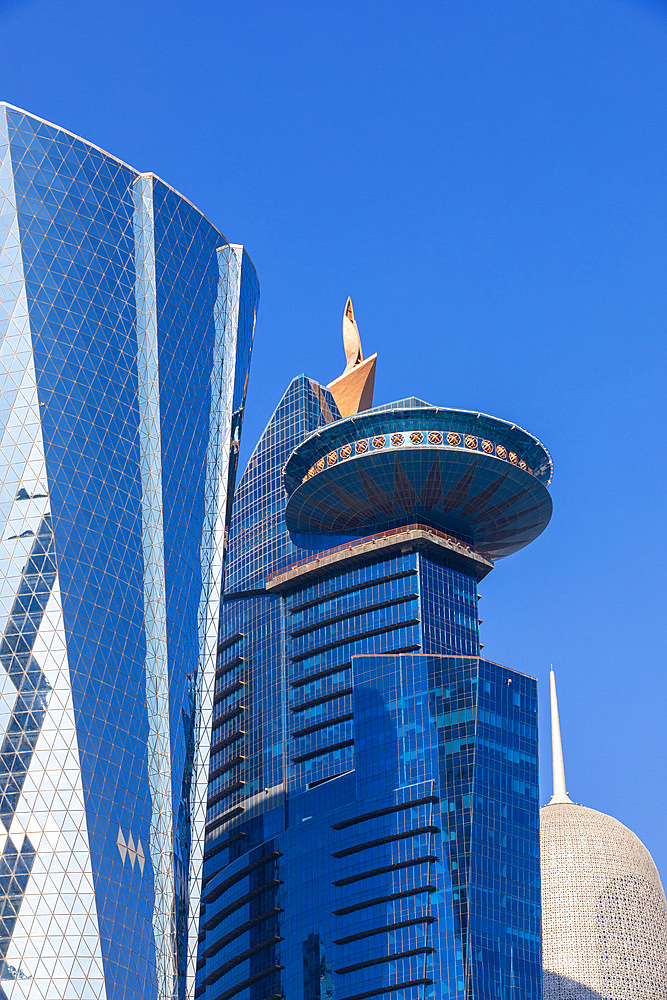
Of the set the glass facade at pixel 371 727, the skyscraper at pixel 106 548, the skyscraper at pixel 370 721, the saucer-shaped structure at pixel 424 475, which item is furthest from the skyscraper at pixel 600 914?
the skyscraper at pixel 106 548

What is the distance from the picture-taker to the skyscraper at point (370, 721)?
408 ft

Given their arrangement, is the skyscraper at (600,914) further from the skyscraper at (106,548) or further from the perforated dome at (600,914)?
the skyscraper at (106,548)

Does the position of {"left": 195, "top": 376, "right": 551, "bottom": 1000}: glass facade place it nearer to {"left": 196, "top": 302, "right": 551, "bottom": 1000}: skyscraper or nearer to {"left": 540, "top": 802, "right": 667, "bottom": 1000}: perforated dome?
{"left": 196, "top": 302, "right": 551, "bottom": 1000}: skyscraper

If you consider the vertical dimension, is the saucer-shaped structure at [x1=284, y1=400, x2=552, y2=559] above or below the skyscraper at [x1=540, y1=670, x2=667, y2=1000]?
above

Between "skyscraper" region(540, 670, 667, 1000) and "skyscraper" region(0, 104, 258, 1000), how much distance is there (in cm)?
9107

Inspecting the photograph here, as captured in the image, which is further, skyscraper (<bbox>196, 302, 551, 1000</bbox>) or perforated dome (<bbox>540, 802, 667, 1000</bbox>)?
perforated dome (<bbox>540, 802, 667, 1000</bbox>)

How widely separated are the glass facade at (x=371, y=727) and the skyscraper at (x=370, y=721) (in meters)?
0.21

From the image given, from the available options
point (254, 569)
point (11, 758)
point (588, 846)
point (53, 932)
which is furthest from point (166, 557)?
point (588, 846)

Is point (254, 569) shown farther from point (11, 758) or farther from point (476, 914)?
point (11, 758)

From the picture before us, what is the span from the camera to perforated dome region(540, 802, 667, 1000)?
589 feet

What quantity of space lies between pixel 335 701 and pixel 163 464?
44561 mm

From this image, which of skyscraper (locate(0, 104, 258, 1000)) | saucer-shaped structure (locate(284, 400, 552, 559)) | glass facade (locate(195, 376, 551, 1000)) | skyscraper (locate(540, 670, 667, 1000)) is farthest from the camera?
skyscraper (locate(540, 670, 667, 1000))

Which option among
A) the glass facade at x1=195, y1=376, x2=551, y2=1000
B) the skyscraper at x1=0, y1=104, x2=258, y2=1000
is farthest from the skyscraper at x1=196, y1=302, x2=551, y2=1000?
the skyscraper at x1=0, y1=104, x2=258, y2=1000

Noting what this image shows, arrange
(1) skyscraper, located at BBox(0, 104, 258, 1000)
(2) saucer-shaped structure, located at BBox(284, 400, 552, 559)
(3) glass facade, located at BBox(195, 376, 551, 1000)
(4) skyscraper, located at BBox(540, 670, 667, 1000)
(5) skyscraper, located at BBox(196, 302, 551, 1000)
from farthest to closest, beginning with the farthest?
(4) skyscraper, located at BBox(540, 670, 667, 1000) → (2) saucer-shaped structure, located at BBox(284, 400, 552, 559) → (5) skyscraper, located at BBox(196, 302, 551, 1000) → (3) glass facade, located at BBox(195, 376, 551, 1000) → (1) skyscraper, located at BBox(0, 104, 258, 1000)
